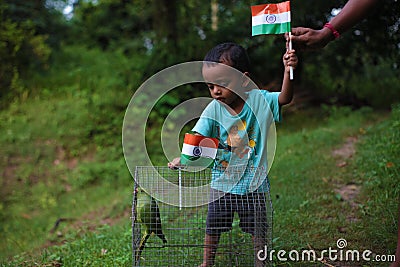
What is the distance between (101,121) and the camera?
22.9 ft

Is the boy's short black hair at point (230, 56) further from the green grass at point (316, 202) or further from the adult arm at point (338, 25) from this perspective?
the green grass at point (316, 202)

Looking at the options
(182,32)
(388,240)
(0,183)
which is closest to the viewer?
(388,240)

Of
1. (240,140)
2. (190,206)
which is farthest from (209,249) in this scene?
(240,140)

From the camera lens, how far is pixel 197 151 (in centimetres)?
255

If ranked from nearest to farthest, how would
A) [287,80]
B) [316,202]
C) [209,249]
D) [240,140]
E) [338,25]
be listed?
[338,25] → [287,80] → [240,140] → [209,249] → [316,202]

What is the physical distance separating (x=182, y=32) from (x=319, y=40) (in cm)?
609

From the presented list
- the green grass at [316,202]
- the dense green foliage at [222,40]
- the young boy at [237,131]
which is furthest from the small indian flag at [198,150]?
the dense green foliage at [222,40]

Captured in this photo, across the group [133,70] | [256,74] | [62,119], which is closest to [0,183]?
[62,119]

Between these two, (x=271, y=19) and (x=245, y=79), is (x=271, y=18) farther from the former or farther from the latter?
(x=245, y=79)

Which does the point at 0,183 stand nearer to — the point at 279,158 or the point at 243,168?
the point at 279,158

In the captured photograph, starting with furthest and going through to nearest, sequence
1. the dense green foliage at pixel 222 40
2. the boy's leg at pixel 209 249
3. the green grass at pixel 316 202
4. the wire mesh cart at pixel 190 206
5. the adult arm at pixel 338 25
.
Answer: the dense green foliage at pixel 222 40 < the green grass at pixel 316 202 < the boy's leg at pixel 209 249 < the wire mesh cart at pixel 190 206 < the adult arm at pixel 338 25

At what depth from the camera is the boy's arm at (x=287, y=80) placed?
2.41 metres

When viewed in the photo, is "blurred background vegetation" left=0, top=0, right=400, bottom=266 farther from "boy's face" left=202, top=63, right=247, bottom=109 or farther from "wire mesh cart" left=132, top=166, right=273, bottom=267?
"boy's face" left=202, top=63, right=247, bottom=109

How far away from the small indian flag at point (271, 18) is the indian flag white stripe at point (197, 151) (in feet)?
2.22
